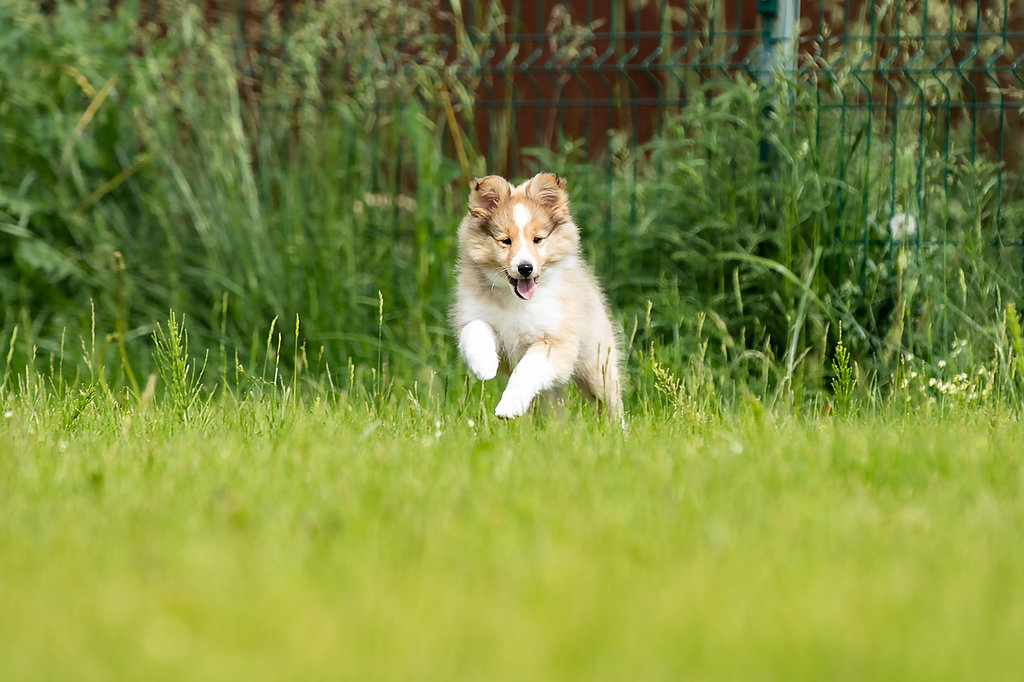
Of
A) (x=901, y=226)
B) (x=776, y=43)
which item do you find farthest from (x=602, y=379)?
(x=776, y=43)

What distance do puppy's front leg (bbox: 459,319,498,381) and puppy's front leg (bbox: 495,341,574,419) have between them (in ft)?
0.27

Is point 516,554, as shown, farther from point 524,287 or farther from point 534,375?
point 524,287

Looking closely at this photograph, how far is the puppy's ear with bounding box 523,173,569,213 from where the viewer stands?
4383mm

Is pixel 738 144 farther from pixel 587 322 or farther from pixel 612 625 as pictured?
pixel 612 625

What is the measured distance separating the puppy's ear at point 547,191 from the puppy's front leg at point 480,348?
0.48m

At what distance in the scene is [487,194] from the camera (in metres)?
4.35

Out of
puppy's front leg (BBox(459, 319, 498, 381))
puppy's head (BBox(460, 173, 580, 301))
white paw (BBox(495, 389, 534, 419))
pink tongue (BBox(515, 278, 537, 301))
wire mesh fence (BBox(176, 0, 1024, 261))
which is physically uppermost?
wire mesh fence (BBox(176, 0, 1024, 261))

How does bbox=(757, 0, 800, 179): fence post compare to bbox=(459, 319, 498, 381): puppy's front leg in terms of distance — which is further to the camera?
bbox=(757, 0, 800, 179): fence post

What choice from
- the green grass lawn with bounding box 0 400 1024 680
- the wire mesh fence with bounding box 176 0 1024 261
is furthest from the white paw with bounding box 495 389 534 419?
the wire mesh fence with bounding box 176 0 1024 261

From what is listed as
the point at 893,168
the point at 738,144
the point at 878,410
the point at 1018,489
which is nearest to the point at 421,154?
the point at 738,144

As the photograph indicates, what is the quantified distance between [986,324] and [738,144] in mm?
1227

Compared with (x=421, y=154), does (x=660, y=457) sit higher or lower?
lower

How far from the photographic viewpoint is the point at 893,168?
16.2 ft

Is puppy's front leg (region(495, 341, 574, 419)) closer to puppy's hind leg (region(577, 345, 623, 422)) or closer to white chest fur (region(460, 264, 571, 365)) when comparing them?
white chest fur (region(460, 264, 571, 365))
